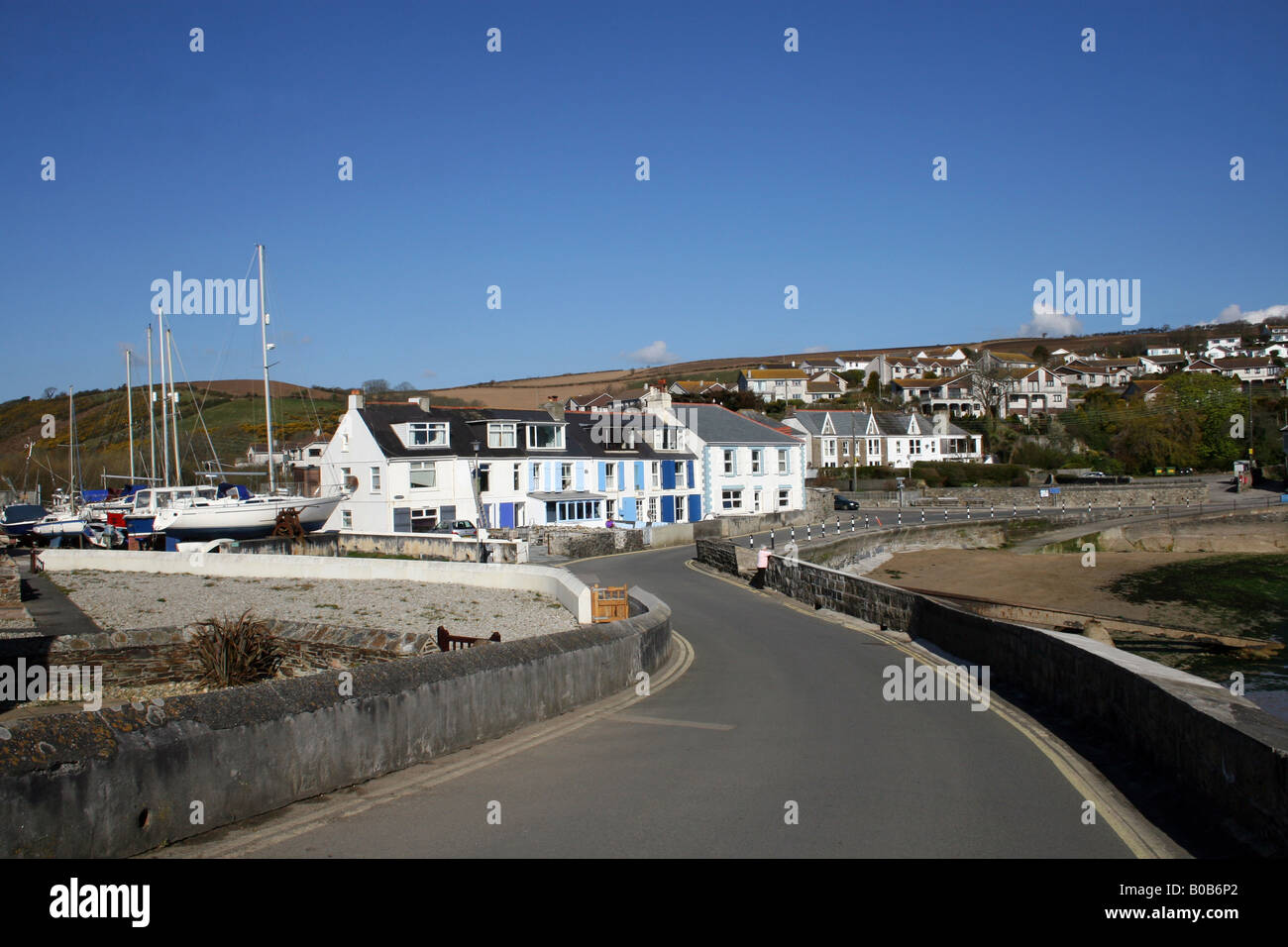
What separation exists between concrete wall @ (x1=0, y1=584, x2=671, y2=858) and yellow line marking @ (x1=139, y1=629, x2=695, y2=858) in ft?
0.25

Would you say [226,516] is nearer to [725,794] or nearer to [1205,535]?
[725,794]

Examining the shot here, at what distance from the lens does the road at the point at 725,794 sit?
6070 millimetres

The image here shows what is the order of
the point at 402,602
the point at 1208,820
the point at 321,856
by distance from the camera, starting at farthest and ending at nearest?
the point at 402,602
the point at 1208,820
the point at 321,856

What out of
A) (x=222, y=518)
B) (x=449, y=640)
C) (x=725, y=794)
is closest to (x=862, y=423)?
(x=222, y=518)

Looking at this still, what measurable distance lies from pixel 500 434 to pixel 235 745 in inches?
1862

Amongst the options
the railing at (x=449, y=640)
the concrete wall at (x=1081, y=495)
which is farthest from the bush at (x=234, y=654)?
the concrete wall at (x=1081, y=495)

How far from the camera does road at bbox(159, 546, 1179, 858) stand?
607 cm

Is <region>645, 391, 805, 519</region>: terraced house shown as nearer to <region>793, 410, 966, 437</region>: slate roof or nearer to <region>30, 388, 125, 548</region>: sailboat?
<region>30, 388, 125, 548</region>: sailboat

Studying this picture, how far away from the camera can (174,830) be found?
18.8ft

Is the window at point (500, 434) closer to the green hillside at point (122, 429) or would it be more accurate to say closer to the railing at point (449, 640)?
the green hillside at point (122, 429)

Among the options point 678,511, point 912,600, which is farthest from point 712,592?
point 678,511

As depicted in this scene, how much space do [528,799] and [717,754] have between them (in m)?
2.30

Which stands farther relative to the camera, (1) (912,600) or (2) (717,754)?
(1) (912,600)
